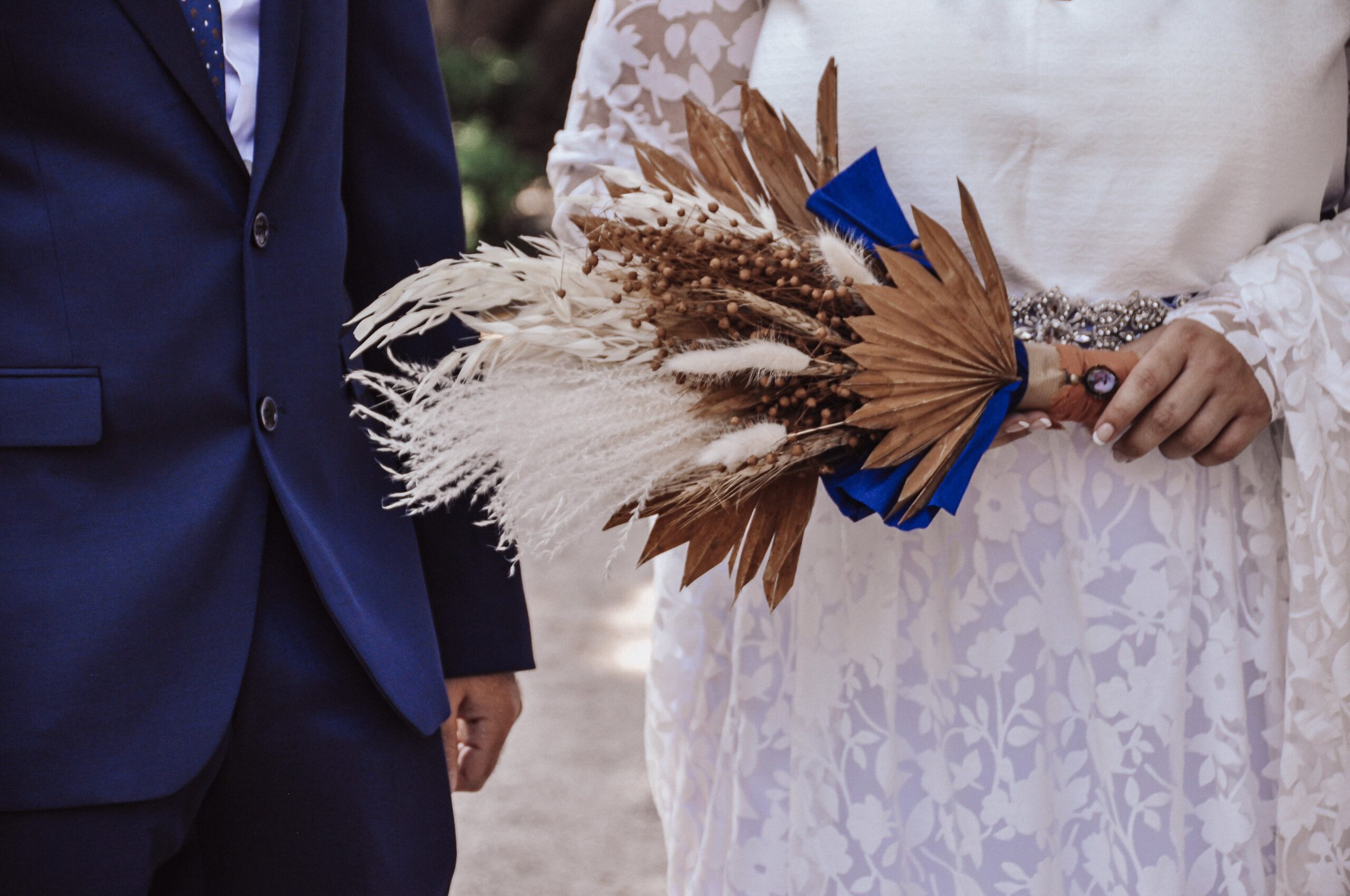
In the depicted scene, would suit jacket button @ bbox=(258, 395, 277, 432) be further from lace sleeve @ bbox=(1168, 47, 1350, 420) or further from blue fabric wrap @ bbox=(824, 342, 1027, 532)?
lace sleeve @ bbox=(1168, 47, 1350, 420)

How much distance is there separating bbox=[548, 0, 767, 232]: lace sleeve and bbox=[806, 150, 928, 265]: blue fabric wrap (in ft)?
1.09

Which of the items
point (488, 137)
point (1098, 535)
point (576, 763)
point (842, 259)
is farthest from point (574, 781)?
point (488, 137)

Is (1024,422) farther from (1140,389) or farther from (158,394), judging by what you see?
(158,394)

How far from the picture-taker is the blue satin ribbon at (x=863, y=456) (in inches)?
50.7

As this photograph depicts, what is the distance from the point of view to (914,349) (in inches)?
49.4

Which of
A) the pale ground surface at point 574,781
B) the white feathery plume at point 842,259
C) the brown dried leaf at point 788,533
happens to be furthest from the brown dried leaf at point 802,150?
the pale ground surface at point 574,781

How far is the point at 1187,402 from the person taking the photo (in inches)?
53.4

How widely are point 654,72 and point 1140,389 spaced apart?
72 centimetres

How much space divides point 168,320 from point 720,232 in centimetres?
55

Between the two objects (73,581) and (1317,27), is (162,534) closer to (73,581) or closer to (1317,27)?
(73,581)

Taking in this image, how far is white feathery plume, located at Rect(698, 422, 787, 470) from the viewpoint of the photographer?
1.22 m

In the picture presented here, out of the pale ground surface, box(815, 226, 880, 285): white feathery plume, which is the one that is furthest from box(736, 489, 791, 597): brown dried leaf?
the pale ground surface

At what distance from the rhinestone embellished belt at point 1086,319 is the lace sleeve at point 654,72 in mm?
463

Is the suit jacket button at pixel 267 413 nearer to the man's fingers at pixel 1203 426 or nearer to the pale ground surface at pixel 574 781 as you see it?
the man's fingers at pixel 1203 426
